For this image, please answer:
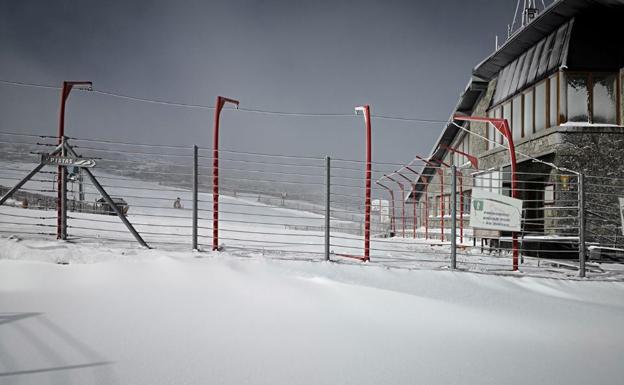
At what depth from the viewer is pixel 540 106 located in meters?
11.4

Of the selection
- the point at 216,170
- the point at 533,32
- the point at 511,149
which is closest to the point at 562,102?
the point at 533,32

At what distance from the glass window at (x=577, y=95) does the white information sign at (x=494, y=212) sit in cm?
611

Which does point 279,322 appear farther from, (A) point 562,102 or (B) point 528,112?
(B) point 528,112

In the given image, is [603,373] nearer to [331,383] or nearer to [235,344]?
[331,383]

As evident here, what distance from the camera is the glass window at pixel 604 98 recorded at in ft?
33.3

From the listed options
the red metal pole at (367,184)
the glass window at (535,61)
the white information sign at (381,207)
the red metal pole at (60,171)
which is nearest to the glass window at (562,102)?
the glass window at (535,61)

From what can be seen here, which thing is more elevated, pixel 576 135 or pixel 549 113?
pixel 549 113

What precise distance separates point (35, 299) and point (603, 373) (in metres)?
4.41

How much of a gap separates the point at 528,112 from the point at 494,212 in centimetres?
765

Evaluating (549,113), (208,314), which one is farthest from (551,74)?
(208,314)

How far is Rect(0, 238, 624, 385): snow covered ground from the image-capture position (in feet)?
7.59

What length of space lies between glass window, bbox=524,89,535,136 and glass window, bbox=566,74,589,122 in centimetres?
144

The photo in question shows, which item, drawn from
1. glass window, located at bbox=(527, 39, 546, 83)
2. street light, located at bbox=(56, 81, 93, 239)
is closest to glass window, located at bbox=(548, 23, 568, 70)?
glass window, located at bbox=(527, 39, 546, 83)

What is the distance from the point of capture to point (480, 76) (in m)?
16.0
